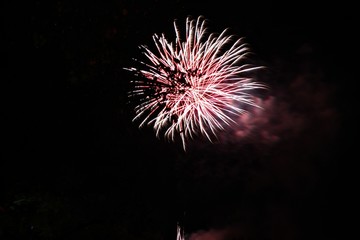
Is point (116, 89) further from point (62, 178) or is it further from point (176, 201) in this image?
point (176, 201)

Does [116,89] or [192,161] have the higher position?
[192,161]

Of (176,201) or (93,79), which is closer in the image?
(93,79)

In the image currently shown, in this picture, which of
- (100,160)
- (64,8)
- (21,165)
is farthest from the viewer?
(100,160)

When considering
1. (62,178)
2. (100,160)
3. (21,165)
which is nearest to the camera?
(21,165)

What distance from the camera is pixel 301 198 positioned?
16.2 metres

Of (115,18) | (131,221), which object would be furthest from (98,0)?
(131,221)

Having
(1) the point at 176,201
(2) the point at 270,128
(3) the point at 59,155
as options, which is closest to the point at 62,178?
(3) the point at 59,155

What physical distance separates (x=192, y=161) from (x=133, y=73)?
10114 millimetres

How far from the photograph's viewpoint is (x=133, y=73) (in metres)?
7.86

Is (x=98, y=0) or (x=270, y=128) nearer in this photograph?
(x=98, y=0)

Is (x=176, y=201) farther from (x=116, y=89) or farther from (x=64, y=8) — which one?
(x=64, y=8)

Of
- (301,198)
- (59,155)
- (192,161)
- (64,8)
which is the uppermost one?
Answer: (192,161)

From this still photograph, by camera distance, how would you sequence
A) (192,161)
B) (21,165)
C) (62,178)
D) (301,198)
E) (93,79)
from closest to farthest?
1. (93,79)
2. (21,165)
3. (62,178)
4. (301,198)
5. (192,161)

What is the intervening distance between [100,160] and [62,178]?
187cm
